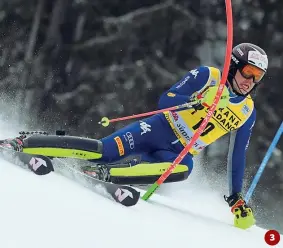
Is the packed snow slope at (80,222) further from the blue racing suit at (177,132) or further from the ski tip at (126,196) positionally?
the blue racing suit at (177,132)

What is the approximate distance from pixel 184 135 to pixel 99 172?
95cm

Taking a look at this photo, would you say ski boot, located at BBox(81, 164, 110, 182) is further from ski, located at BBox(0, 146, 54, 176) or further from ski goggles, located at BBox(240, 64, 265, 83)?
ski goggles, located at BBox(240, 64, 265, 83)

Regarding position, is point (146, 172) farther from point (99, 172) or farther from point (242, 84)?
point (242, 84)

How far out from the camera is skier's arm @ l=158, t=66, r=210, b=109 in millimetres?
4660

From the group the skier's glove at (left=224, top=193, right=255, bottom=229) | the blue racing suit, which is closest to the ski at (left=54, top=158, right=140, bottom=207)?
the blue racing suit

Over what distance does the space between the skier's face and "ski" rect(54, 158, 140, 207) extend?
4.38 feet

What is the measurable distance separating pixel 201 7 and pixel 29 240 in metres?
13.2

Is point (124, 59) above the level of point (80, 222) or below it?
below

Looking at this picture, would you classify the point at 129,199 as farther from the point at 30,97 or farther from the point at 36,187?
the point at 30,97

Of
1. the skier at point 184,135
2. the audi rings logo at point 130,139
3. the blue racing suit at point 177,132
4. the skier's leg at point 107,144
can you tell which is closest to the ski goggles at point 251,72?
the skier at point 184,135

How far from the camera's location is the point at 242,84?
491 centimetres

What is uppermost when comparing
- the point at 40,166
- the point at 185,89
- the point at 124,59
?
the point at 185,89

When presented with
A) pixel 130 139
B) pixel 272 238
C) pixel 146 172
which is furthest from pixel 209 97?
pixel 272 238

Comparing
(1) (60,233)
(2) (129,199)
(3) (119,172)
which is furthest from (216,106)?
(1) (60,233)
